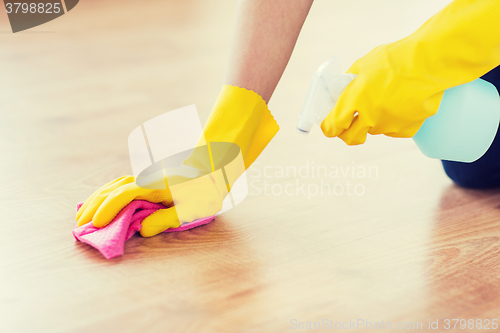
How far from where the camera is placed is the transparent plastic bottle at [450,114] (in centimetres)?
77

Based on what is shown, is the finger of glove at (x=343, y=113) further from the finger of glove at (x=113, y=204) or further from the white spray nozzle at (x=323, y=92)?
the finger of glove at (x=113, y=204)

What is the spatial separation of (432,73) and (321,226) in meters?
0.31

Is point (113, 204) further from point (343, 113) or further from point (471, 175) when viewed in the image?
point (471, 175)

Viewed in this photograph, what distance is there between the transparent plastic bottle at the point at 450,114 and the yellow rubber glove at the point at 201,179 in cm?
13

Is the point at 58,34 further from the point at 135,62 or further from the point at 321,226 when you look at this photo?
the point at 321,226

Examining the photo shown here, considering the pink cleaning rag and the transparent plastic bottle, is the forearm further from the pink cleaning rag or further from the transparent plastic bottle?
→ the pink cleaning rag

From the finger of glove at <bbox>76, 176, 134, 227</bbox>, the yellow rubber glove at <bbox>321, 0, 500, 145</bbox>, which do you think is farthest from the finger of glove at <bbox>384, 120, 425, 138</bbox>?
the finger of glove at <bbox>76, 176, 134, 227</bbox>

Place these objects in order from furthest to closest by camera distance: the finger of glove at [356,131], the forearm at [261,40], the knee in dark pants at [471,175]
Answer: the knee in dark pants at [471,175] < the forearm at [261,40] < the finger of glove at [356,131]

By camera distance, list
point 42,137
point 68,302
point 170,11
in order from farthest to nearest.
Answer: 1. point 170,11
2. point 42,137
3. point 68,302

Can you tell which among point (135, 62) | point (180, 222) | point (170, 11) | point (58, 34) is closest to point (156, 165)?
point (180, 222)

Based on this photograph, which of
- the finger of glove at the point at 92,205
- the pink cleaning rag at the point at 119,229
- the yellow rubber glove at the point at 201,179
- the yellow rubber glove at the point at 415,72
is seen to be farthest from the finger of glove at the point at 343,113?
the finger of glove at the point at 92,205

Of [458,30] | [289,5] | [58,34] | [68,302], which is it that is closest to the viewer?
[68,302]

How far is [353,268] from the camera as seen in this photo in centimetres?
75

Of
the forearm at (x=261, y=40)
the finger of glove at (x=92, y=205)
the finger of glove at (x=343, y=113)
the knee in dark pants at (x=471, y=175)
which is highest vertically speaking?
the forearm at (x=261, y=40)
